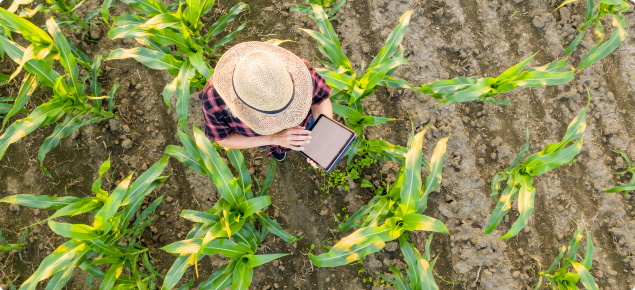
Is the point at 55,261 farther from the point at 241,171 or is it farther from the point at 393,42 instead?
the point at 393,42

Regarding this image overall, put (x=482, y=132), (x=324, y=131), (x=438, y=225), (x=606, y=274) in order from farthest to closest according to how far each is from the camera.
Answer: (x=482, y=132) < (x=606, y=274) < (x=324, y=131) < (x=438, y=225)

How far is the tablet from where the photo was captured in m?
2.16

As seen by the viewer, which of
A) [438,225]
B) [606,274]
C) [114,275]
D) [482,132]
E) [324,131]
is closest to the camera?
[438,225]

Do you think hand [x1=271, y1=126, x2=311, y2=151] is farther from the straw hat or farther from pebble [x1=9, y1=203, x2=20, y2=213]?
pebble [x1=9, y1=203, x2=20, y2=213]

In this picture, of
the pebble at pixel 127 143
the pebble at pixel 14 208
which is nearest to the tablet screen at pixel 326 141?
the pebble at pixel 127 143

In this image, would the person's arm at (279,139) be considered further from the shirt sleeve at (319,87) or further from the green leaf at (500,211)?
the green leaf at (500,211)

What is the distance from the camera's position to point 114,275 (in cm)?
237

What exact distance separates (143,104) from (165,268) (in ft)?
5.11

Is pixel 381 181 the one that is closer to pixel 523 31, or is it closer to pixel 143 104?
pixel 523 31

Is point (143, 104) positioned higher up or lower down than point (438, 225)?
lower down

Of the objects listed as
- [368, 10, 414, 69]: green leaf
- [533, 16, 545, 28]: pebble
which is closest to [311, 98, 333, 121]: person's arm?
[368, 10, 414, 69]: green leaf

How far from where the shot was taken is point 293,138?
6.31ft

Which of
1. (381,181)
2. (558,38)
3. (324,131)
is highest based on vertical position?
(558,38)

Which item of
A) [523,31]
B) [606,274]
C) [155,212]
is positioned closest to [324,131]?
[155,212]
